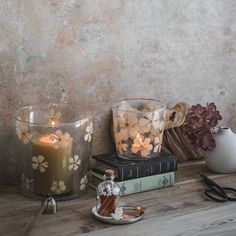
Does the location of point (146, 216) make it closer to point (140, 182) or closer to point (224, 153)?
point (140, 182)

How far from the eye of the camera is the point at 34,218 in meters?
1.29

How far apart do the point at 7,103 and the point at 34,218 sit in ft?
1.15

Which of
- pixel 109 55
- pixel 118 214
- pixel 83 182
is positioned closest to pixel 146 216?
pixel 118 214

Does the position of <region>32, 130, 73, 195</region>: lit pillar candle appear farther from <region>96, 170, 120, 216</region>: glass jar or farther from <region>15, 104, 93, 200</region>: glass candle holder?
<region>96, 170, 120, 216</region>: glass jar

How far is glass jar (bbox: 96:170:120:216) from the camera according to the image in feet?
4.39

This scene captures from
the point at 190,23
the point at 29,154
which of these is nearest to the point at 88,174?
the point at 29,154

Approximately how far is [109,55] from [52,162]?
37cm

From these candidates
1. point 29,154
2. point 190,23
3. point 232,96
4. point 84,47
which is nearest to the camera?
point 29,154

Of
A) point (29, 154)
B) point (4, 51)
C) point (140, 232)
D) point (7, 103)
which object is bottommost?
point (140, 232)

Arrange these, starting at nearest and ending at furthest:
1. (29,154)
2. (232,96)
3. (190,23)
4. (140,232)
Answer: (140,232)
(29,154)
(190,23)
(232,96)

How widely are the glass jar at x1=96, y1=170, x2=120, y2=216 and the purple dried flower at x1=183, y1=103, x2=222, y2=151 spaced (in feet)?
1.20

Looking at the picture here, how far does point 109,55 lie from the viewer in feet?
5.36

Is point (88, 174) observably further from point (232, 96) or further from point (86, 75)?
point (232, 96)

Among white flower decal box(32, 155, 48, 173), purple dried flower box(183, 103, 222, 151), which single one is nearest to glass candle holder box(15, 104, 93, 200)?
white flower decal box(32, 155, 48, 173)
